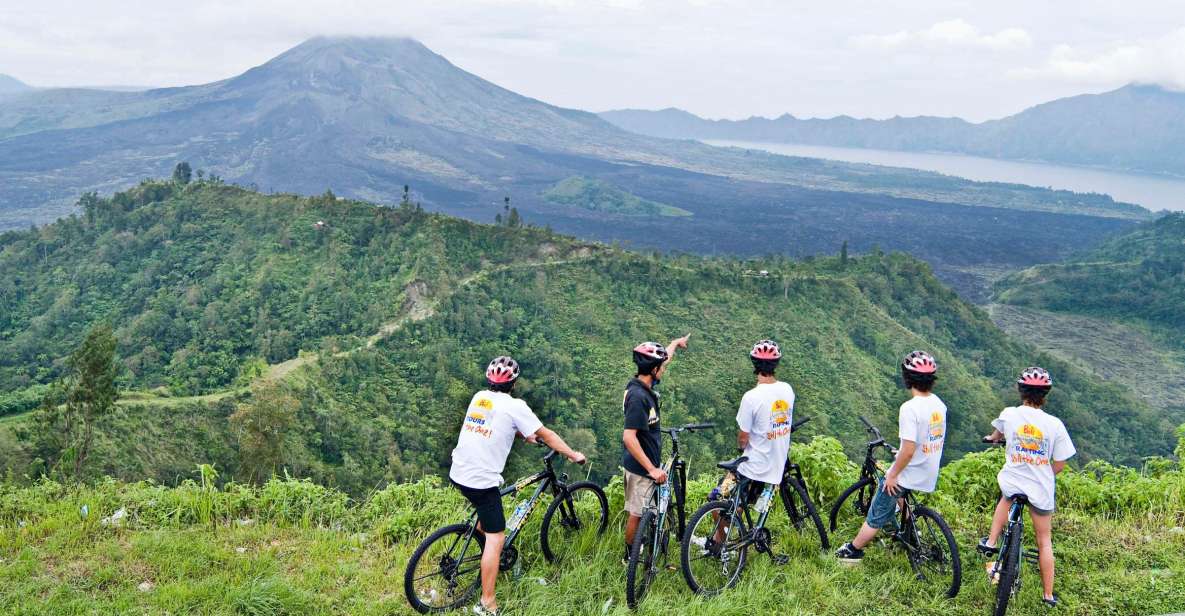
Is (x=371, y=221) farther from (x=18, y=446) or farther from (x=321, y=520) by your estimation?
(x=321, y=520)

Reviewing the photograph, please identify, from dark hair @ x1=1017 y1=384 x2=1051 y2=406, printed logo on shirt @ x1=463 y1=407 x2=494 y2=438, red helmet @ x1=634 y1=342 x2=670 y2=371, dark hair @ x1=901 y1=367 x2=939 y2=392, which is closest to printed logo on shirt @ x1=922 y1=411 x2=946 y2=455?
dark hair @ x1=901 y1=367 x2=939 y2=392

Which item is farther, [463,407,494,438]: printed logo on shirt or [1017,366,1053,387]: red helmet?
[1017,366,1053,387]: red helmet

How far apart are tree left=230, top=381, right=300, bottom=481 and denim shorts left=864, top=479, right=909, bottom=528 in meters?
24.8

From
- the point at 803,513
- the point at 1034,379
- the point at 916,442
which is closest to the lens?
the point at 1034,379

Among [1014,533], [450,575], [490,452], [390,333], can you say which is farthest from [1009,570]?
[390,333]

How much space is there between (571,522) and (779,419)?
2362mm

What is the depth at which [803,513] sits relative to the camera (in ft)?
27.7

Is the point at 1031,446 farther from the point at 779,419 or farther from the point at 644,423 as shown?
the point at 644,423

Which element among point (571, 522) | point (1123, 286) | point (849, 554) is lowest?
point (1123, 286)

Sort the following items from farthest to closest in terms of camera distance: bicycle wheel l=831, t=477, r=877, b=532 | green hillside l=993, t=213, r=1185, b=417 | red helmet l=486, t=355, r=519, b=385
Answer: green hillside l=993, t=213, r=1185, b=417 → bicycle wheel l=831, t=477, r=877, b=532 → red helmet l=486, t=355, r=519, b=385

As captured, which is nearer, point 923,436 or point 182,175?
point 923,436

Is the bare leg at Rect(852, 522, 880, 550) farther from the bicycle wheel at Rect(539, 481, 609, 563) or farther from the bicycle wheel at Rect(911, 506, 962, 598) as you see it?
the bicycle wheel at Rect(539, 481, 609, 563)

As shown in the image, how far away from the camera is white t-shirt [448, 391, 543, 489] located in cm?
634

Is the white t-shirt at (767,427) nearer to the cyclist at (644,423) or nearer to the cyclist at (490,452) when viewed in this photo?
the cyclist at (644,423)
